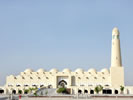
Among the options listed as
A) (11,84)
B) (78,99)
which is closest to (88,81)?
(11,84)

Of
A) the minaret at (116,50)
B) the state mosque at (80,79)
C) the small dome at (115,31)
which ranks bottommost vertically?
the state mosque at (80,79)

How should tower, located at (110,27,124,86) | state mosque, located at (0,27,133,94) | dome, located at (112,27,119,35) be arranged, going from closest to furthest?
state mosque, located at (0,27,133,94) < tower, located at (110,27,124,86) < dome, located at (112,27,119,35)

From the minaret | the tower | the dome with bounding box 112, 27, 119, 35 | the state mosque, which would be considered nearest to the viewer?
the state mosque

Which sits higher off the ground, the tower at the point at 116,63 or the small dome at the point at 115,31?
the small dome at the point at 115,31

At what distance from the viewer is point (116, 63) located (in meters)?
50.9

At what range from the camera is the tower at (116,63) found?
163 feet

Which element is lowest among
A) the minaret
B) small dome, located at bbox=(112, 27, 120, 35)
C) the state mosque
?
the state mosque

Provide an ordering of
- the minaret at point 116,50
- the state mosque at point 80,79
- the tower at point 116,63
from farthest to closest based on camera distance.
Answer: the minaret at point 116,50 < the tower at point 116,63 < the state mosque at point 80,79

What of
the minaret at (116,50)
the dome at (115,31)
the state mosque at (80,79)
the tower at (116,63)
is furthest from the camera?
the dome at (115,31)

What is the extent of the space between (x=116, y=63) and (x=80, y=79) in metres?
9.94

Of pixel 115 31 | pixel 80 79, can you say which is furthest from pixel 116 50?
pixel 80 79

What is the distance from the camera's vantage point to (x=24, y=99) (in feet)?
102

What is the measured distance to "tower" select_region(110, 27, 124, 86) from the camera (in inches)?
1961

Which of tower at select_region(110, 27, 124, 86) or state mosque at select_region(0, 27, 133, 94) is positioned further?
tower at select_region(110, 27, 124, 86)
